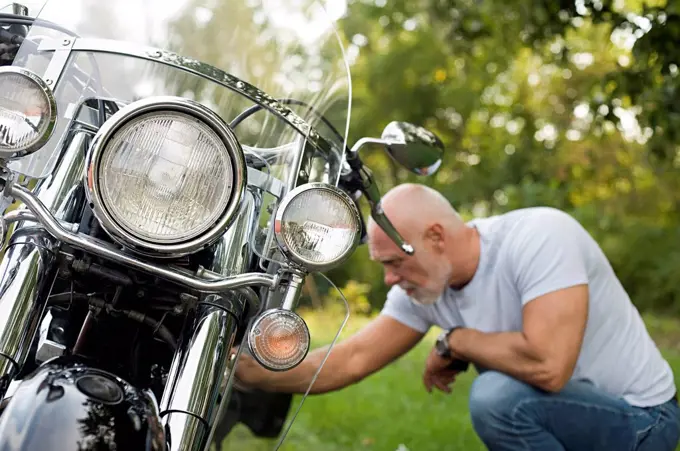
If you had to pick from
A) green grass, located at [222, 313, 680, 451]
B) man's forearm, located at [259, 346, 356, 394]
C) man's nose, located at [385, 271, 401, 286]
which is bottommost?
Answer: green grass, located at [222, 313, 680, 451]

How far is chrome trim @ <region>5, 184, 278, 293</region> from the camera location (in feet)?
4.84

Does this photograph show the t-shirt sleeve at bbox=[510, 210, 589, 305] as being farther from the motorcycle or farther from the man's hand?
the motorcycle

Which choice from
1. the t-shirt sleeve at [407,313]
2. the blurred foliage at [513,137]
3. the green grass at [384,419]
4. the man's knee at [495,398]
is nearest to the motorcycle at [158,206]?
the man's knee at [495,398]

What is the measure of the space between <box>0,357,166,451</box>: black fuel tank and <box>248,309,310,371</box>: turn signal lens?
0.21 meters

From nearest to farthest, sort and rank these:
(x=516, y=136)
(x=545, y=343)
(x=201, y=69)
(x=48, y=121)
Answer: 1. (x=48, y=121)
2. (x=201, y=69)
3. (x=545, y=343)
4. (x=516, y=136)

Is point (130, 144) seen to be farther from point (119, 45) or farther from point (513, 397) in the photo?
point (513, 397)

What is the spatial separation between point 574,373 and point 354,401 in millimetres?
2259

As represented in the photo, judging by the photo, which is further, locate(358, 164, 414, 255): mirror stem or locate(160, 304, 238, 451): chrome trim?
locate(358, 164, 414, 255): mirror stem

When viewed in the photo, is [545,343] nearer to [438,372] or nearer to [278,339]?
[438,372]

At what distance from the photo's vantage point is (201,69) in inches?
68.0

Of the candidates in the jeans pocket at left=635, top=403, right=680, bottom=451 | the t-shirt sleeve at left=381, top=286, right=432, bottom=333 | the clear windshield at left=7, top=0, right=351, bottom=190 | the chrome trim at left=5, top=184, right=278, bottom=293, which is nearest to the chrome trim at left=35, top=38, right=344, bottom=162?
the clear windshield at left=7, top=0, right=351, bottom=190

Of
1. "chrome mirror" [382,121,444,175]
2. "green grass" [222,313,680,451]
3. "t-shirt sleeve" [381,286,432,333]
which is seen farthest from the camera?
"green grass" [222,313,680,451]

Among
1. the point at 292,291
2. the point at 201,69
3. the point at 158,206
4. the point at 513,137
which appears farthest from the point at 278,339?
the point at 513,137

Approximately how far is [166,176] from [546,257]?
145 centimetres
